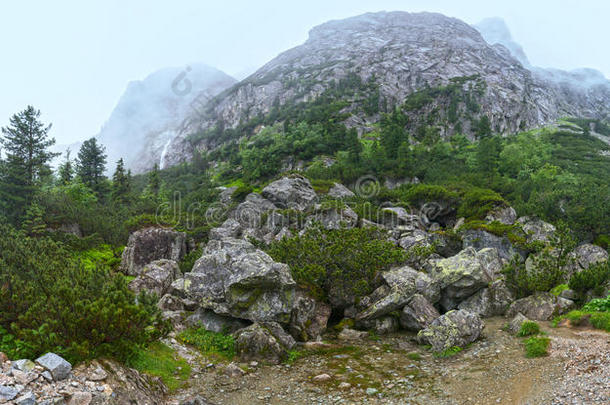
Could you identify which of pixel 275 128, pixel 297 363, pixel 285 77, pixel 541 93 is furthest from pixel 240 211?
pixel 541 93

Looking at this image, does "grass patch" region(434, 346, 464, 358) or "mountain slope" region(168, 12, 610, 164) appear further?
"mountain slope" region(168, 12, 610, 164)

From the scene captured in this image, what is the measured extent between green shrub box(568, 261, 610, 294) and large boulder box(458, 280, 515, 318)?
294 centimetres

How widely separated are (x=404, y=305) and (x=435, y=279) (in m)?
2.81

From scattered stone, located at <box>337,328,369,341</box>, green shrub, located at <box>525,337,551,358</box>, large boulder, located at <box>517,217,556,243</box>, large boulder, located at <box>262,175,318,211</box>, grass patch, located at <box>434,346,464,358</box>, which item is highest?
large boulder, located at <box>262,175,318,211</box>

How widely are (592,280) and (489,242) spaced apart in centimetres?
967

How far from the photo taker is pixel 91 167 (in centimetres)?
5197

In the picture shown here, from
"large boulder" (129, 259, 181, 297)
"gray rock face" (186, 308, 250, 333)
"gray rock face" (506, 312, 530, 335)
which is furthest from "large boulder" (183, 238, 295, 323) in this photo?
"gray rock face" (506, 312, 530, 335)

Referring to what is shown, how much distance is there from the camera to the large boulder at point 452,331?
45.1 ft

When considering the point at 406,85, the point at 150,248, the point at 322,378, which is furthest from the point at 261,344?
the point at 406,85

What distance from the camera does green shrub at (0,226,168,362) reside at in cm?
863

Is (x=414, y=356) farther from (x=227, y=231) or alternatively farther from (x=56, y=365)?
(x=227, y=231)

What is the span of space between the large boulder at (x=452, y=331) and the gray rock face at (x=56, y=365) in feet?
39.6

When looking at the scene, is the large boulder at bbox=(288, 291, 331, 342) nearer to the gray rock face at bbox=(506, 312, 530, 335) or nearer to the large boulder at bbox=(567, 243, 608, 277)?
the gray rock face at bbox=(506, 312, 530, 335)

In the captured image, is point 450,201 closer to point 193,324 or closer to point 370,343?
point 370,343
